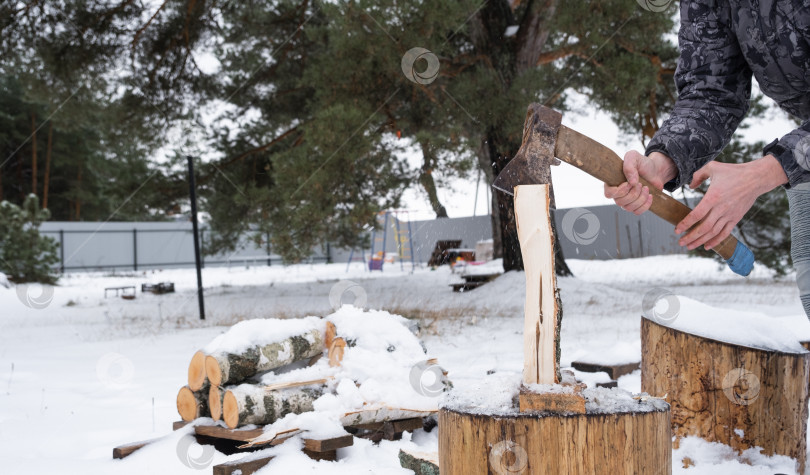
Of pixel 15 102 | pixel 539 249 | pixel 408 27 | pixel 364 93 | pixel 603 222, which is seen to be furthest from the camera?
pixel 15 102

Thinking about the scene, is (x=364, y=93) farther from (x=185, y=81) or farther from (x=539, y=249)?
(x=539, y=249)

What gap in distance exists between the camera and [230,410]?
116 inches

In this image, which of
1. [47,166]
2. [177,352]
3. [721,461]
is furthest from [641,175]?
[47,166]

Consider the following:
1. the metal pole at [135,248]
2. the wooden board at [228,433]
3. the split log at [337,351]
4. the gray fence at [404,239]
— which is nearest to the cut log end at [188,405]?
the wooden board at [228,433]

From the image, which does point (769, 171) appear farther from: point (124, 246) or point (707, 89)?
point (124, 246)

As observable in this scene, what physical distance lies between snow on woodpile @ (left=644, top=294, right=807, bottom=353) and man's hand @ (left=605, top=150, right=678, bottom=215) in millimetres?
1155

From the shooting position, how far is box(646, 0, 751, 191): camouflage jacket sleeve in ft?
5.40

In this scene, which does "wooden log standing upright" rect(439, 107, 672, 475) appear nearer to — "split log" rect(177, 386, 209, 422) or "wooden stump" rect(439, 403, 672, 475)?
"wooden stump" rect(439, 403, 672, 475)

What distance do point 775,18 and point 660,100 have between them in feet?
36.0

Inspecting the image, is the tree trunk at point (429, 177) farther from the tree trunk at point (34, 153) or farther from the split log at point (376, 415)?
the tree trunk at point (34, 153)

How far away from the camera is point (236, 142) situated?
11797 millimetres

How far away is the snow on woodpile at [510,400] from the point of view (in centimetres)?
152

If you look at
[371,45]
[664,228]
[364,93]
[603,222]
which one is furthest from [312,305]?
[664,228]

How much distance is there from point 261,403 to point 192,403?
1.40 feet
